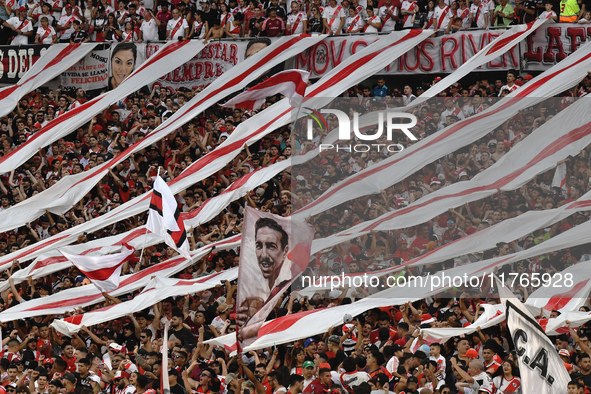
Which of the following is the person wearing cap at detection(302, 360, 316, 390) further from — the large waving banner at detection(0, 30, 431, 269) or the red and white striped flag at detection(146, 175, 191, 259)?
the large waving banner at detection(0, 30, 431, 269)

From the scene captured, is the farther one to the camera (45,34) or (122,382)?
(45,34)

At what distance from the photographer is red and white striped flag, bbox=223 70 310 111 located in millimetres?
13172

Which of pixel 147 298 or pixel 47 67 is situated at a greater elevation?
pixel 47 67

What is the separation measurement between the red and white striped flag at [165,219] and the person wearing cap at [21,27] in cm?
903

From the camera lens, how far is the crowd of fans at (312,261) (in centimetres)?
983

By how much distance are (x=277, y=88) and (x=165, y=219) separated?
2.47 m

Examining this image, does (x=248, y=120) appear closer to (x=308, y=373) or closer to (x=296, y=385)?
(x=308, y=373)

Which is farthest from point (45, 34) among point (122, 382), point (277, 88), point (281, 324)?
point (122, 382)

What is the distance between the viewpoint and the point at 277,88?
527 inches

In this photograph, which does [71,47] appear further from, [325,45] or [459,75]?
[459,75]

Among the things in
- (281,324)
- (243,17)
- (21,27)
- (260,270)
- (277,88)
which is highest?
(243,17)

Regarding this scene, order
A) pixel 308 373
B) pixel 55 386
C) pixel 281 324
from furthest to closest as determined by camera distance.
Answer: pixel 281 324 → pixel 55 386 → pixel 308 373

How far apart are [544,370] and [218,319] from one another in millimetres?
5409

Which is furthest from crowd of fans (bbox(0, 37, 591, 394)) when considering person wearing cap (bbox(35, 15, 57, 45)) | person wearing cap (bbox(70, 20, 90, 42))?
person wearing cap (bbox(70, 20, 90, 42))
